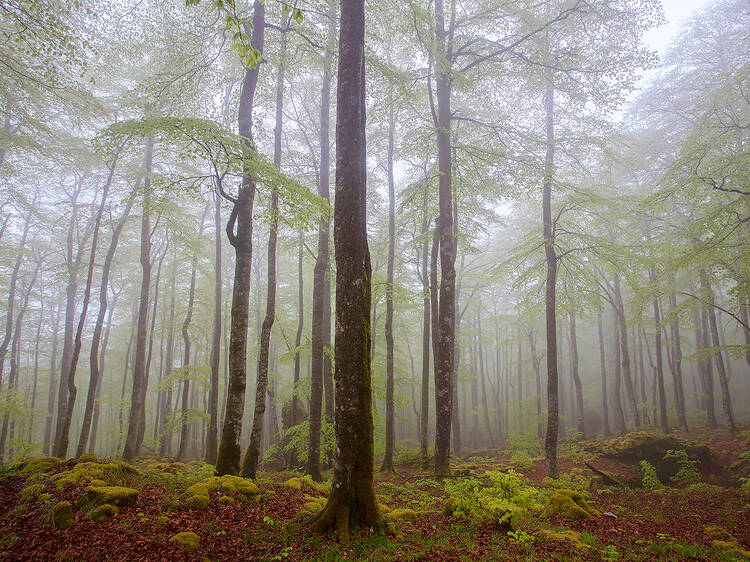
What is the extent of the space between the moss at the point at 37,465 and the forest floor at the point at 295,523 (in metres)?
0.02

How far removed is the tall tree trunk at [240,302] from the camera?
734cm

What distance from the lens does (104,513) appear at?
4965mm

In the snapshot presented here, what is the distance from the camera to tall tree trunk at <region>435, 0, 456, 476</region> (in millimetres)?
9430

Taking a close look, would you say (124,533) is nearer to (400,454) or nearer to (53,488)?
(53,488)

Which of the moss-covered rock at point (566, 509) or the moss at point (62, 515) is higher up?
the moss at point (62, 515)

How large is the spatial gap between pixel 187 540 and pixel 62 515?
208 centimetres

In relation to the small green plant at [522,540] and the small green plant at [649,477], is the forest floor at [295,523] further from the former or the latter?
the small green plant at [649,477]

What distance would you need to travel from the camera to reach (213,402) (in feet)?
45.4

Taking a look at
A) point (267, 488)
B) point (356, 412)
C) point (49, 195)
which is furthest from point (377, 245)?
point (49, 195)

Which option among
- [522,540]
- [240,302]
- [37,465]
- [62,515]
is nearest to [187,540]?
[62,515]

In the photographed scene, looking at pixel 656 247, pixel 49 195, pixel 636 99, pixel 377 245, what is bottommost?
pixel 656 247

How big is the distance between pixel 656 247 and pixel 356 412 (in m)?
11.1

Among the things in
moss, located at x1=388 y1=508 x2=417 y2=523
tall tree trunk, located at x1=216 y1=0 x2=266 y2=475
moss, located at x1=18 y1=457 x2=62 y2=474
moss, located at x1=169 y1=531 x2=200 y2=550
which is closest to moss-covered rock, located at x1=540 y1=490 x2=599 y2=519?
moss, located at x1=388 y1=508 x2=417 y2=523

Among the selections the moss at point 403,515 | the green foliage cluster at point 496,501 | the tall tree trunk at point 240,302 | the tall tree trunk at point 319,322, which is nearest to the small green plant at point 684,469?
the green foliage cluster at point 496,501
